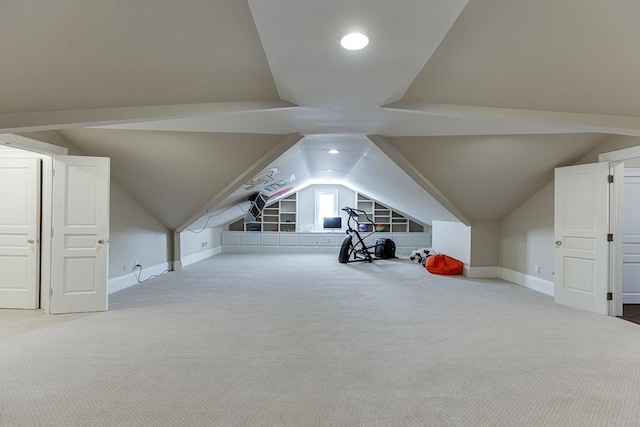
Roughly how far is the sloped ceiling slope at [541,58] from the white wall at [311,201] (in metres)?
8.60

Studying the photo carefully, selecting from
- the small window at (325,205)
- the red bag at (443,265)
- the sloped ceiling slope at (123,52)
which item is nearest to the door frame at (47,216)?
the sloped ceiling slope at (123,52)

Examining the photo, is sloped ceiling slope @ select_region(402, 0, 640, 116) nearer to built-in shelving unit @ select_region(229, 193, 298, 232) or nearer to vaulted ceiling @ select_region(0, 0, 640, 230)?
vaulted ceiling @ select_region(0, 0, 640, 230)

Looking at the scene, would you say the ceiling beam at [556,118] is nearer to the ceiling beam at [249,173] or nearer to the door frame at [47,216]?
the ceiling beam at [249,173]

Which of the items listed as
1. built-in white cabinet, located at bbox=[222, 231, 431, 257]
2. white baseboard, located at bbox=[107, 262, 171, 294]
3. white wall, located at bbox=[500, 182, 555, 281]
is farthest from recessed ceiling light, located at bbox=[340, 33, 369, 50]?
built-in white cabinet, located at bbox=[222, 231, 431, 257]

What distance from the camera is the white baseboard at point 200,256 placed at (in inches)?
314

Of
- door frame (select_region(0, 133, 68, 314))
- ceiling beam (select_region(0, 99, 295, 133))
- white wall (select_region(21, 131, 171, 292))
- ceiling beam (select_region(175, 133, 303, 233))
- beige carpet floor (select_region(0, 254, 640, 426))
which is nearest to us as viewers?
beige carpet floor (select_region(0, 254, 640, 426))

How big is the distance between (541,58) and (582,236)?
335 centimetres

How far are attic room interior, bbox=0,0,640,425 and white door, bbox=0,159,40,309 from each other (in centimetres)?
3

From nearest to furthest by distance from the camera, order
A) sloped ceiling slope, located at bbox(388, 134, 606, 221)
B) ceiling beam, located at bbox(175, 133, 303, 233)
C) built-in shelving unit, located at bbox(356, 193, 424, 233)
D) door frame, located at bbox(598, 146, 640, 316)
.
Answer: door frame, located at bbox(598, 146, 640, 316)
sloped ceiling slope, located at bbox(388, 134, 606, 221)
ceiling beam, located at bbox(175, 133, 303, 233)
built-in shelving unit, located at bbox(356, 193, 424, 233)

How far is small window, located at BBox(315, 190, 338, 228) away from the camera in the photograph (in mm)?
11633

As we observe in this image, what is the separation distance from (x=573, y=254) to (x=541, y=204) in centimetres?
120

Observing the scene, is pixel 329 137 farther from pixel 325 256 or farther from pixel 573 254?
pixel 325 256

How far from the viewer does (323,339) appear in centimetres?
337

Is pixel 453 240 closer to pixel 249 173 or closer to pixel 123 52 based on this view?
pixel 249 173
